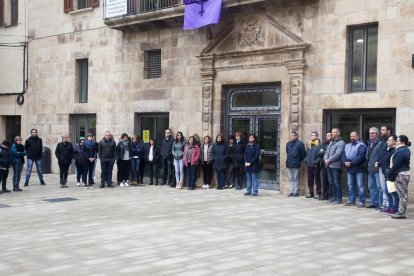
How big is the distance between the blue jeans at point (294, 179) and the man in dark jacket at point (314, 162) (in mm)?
408

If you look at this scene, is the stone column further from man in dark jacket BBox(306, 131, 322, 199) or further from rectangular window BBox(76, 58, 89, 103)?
rectangular window BBox(76, 58, 89, 103)

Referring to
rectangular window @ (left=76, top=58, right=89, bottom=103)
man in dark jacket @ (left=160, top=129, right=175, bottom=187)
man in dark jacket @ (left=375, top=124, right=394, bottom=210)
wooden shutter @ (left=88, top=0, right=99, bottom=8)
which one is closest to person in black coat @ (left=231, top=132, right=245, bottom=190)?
man in dark jacket @ (left=160, top=129, right=175, bottom=187)

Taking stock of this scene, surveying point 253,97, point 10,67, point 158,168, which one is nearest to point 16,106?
point 10,67

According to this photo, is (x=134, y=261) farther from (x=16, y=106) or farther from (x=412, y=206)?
(x=16, y=106)

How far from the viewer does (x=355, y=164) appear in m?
12.0

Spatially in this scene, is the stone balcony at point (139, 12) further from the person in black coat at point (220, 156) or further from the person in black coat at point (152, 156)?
the person in black coat at point (220, 156)

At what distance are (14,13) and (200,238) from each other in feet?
58.8

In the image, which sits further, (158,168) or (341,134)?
(158,168)

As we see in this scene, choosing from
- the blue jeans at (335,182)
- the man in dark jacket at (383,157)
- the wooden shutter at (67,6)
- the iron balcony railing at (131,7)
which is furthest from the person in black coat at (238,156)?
the wooden shutter at (67,6)

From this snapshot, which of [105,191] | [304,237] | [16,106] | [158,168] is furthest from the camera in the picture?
[16,106]

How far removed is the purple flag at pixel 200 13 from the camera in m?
15.1

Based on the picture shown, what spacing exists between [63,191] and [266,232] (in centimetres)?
817

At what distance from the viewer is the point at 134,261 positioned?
7.01m

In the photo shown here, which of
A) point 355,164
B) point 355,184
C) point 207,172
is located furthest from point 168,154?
point 355,164
